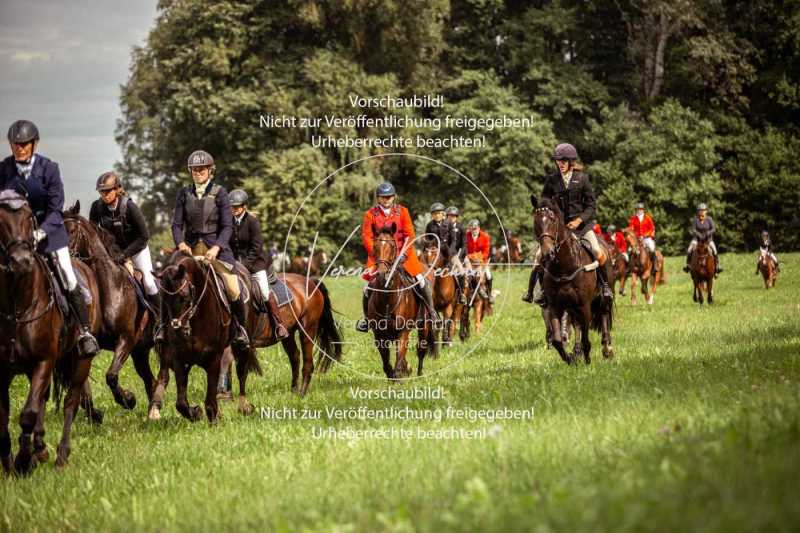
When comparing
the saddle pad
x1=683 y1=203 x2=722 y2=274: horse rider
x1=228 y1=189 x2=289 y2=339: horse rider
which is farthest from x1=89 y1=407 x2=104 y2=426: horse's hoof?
x1=683 y1=203 x2=722 y2=274: horse rider

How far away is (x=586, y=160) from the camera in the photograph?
53531mm

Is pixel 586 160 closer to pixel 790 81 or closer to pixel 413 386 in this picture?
pixel 790 81

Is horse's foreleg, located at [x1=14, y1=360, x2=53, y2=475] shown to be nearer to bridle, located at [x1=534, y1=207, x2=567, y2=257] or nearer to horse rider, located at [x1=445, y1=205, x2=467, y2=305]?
bridle, located at [x1=534, y1=207, x2=567, y2=257]

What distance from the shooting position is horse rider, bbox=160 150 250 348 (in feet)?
36.7

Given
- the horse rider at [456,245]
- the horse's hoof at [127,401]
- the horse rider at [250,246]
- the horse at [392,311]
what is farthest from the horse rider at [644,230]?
the horse's hoof at [127,401]

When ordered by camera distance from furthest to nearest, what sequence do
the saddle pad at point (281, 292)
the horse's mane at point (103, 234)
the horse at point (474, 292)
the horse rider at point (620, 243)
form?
Result: the horse rider at point (620, 243), the horse at point (474, 292), the saddle pad at point (281, 292), the horse's mane at point (103, 234)

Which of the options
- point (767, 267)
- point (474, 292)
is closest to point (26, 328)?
point (474, 292)

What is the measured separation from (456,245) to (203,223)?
29.3 feet

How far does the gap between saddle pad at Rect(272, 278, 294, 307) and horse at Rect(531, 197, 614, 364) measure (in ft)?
12.6

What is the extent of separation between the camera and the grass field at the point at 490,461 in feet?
15.5

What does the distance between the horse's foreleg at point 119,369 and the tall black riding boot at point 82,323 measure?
6.21 ft

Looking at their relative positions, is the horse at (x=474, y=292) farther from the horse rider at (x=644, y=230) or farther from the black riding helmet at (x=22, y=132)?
the black riding helmet at (x=22, y=132)

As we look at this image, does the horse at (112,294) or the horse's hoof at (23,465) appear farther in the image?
the horse at (112,294)

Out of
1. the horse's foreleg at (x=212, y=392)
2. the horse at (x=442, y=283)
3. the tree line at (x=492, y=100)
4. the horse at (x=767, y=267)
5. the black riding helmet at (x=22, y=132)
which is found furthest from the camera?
the tree line at (x=492, y=100)
